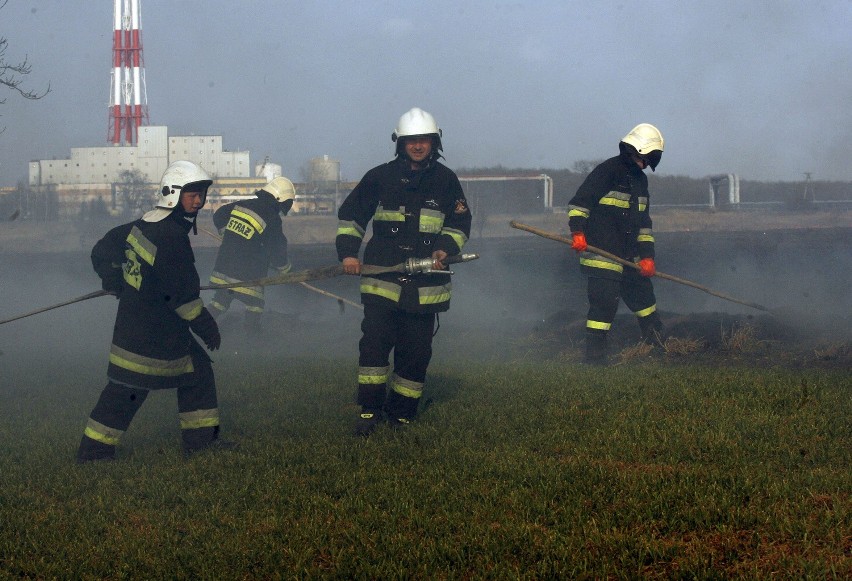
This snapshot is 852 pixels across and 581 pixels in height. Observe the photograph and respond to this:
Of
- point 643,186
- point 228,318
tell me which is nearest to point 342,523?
point 643,186

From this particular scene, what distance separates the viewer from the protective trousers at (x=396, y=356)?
21.0 feet

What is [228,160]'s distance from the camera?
73500 millimetres

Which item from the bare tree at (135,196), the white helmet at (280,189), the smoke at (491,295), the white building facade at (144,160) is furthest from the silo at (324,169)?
the white helmet at (280,189)

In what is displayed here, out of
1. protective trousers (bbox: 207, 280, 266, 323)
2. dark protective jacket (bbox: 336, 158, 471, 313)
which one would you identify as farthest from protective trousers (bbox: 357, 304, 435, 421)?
protective trousers (bbox: 207, 280, 266, 323)

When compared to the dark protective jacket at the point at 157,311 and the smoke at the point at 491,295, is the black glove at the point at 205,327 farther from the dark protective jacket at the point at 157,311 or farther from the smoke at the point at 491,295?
the smoke at the point at 491,295

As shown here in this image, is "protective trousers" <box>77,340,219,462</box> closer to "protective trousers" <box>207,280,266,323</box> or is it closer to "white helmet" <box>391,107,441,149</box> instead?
"white helmet" <box>391,107,441,149</box>

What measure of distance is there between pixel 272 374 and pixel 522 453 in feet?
15.9

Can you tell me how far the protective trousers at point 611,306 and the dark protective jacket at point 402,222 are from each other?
9.11 ft

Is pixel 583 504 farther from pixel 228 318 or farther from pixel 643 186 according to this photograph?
pixel 228 318

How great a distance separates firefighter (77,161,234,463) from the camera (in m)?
5.82

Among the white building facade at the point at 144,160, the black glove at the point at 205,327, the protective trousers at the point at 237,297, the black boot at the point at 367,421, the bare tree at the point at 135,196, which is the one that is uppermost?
the white building facade at the point at 144,160

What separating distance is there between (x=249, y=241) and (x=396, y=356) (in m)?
6.45

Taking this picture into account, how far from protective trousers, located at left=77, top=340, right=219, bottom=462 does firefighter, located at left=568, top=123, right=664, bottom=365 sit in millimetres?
4208

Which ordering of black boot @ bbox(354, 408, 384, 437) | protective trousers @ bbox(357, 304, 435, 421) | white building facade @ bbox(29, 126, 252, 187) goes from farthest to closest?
1. white building facade @ bbox(29, 126, 252, 187)
2. protective trousers @ bbox(357, 304, 435, 421)
3. black boot @ bbox(354, 408, 384, 437)
